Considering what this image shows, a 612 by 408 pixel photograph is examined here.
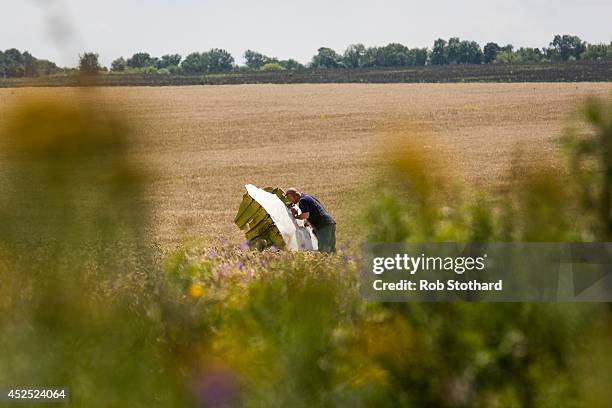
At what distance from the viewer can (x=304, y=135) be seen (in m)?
37.8

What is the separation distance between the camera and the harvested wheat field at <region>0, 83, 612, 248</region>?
2363 mm

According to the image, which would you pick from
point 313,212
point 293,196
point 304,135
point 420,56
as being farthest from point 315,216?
point 420,56

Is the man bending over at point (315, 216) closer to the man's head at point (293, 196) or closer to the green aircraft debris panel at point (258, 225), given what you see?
the man's head at point (293, 196)

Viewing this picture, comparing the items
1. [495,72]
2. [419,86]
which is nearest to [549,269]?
[419,86]

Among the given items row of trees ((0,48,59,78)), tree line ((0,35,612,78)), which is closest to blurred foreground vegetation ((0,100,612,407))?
row of trees ((0,48,59,78))

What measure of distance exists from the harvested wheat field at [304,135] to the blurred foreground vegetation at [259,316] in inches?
3.6

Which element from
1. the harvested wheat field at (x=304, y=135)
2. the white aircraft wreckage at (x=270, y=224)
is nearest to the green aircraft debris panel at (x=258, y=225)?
the white aircraft wreckage at (x=270, y=224)

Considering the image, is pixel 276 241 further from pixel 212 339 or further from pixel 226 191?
pixel 226 191

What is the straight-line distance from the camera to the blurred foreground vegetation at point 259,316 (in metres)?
1.83

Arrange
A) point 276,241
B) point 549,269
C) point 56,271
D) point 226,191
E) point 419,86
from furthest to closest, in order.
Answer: point 419,86 < point 226,191 < point 276,241 < point 549,269 < point 56,271

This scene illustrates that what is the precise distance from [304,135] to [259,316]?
35586 millimetres

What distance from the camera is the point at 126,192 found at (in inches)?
71.2

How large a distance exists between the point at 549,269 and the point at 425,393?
412mm

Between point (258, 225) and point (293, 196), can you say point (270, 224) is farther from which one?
→ point (293, 196)
